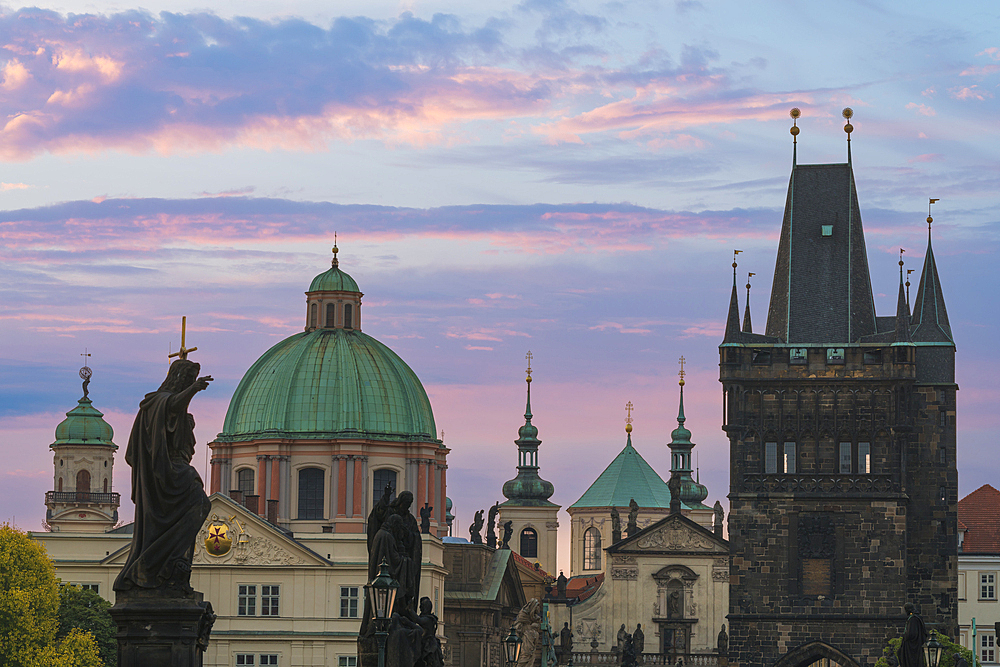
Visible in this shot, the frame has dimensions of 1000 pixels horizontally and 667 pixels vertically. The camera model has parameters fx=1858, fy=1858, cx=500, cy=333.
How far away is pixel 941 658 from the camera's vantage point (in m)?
33.9

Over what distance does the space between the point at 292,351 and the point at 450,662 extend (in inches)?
746

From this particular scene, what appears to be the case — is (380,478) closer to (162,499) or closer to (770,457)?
Answer: (770,457)

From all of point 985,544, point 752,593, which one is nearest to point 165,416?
point 752,593

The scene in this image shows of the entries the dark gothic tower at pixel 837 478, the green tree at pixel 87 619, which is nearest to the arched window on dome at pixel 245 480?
the green tree at pixel 87 619

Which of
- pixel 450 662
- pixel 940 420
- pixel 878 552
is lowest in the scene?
pixel 450 662

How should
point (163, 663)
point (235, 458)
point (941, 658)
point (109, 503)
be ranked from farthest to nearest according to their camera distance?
point (109, 503), point (235, 458), point (941, 658), point (163, 663)

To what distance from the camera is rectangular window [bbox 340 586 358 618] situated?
278 ft

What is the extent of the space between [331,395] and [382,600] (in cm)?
7707

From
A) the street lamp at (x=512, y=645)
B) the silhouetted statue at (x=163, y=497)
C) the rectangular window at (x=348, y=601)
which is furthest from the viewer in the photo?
the rectangular window at (x=348, y=601)

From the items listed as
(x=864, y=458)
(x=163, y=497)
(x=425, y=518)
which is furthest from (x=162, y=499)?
(x=864, y=458)

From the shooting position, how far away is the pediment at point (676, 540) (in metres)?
117

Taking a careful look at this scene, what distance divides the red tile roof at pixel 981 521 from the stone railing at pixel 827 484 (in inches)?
790

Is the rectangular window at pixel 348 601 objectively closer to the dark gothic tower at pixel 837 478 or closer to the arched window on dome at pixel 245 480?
the arched window on dome at pixel 245 480

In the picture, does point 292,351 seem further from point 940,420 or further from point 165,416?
point 165,416
